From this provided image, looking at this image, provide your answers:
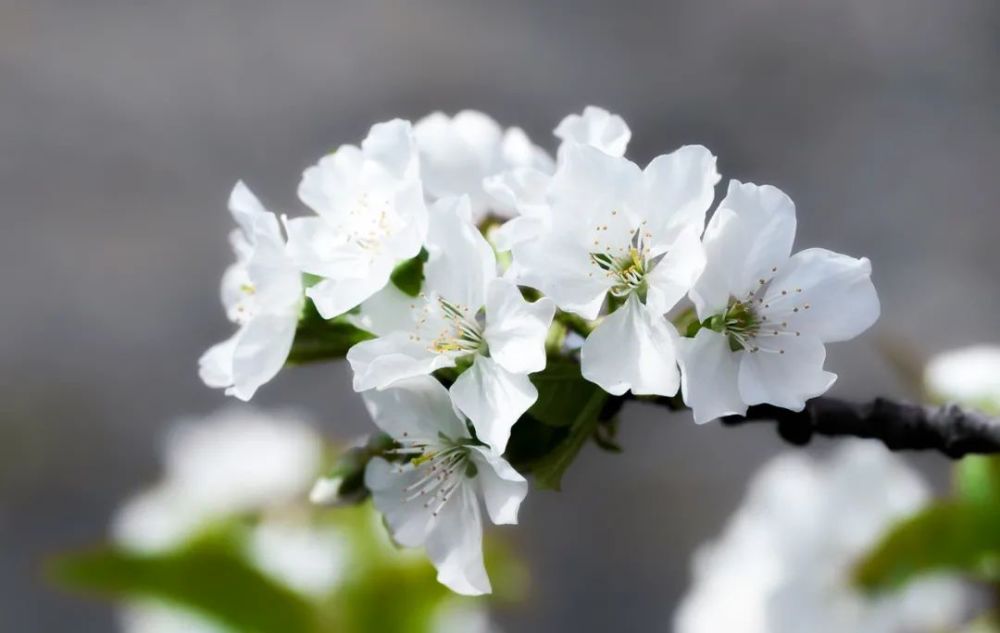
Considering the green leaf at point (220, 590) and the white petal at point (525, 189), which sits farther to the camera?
the green leaf at point (220, 590)

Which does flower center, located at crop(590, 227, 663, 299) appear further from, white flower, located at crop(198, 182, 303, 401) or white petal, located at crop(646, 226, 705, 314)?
white flower, located at crop(198, 182, 303, 401)

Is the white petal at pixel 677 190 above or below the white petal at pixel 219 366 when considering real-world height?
above

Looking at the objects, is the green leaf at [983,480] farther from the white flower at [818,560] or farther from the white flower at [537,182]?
the white flower at [537,182]

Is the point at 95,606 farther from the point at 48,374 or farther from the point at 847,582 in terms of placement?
the point at 847,582

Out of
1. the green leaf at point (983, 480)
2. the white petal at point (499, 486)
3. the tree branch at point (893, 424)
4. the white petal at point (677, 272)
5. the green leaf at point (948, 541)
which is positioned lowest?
the green leaf at point (948, 541)

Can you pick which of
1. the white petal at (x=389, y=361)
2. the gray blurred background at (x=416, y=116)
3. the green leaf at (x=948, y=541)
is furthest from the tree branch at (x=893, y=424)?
the gray blurred background at (x=416, y=116)

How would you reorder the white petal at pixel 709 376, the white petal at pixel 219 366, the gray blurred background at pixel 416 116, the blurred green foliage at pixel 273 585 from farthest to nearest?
the gray blurred background at pixel 416 116 < the blurred green foliage at pixel 273 585 < the white petal at pixel 219 366 < the white petal at pixel 709 376

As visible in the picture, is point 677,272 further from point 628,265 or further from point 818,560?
point 818,560

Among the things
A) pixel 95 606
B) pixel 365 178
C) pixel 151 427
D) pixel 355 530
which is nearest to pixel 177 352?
pixel 151 427
